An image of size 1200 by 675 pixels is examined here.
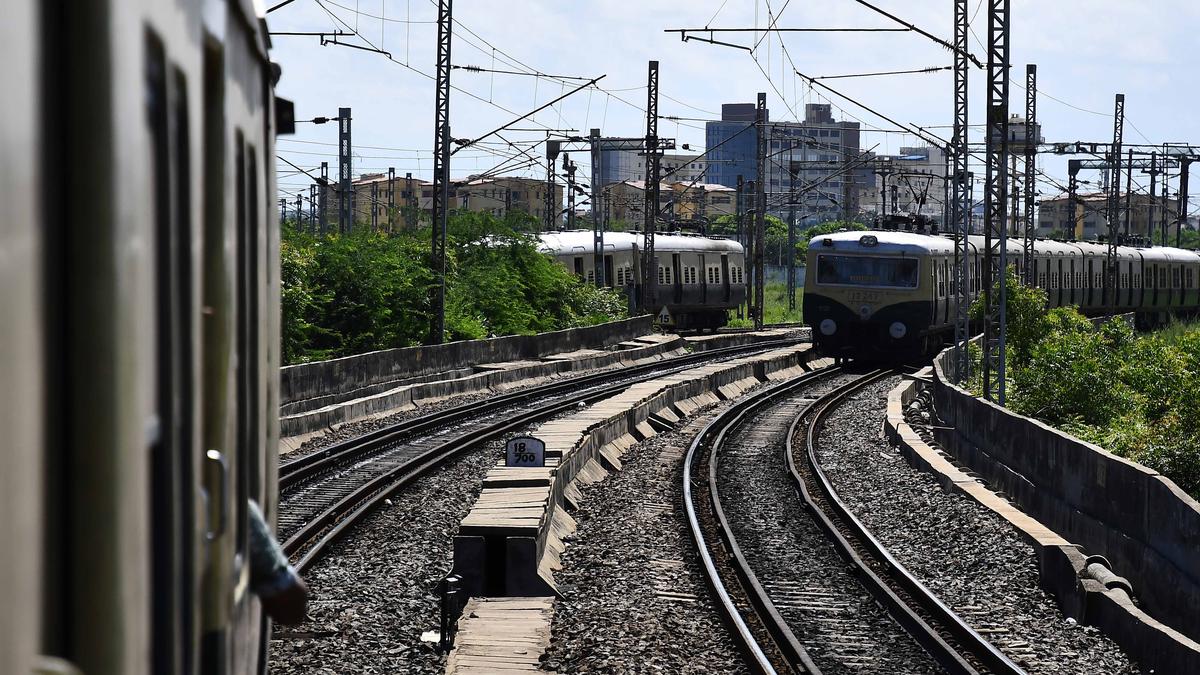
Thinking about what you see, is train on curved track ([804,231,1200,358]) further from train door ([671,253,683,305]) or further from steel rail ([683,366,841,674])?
steel rail ([683,366,841,674])

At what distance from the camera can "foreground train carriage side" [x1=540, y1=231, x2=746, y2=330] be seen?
4753 cm

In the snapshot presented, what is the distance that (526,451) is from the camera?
1456 centimetres

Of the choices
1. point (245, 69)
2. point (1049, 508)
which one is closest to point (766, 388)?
point (1049, 508)

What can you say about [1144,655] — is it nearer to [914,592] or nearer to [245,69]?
[914,592]

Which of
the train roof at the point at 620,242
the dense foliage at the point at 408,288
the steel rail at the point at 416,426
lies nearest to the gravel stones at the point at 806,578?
the steel rail at the point at 416,426

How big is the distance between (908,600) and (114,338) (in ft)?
33.4

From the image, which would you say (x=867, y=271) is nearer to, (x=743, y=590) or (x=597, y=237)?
(x=597, y=237)

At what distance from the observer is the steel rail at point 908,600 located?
31.0ft

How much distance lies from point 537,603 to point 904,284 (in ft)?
83.8

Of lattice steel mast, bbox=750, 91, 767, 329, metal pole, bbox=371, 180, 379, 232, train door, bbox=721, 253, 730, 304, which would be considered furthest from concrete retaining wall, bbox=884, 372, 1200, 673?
train door, bbox=721, 253, 730, 304

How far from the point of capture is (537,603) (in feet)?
33.1

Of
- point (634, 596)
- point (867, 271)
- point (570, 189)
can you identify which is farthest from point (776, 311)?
point (634, 596)

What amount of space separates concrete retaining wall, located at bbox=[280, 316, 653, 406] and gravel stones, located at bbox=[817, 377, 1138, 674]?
7.57 meters


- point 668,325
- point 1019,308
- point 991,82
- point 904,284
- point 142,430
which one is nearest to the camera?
point 142,430
